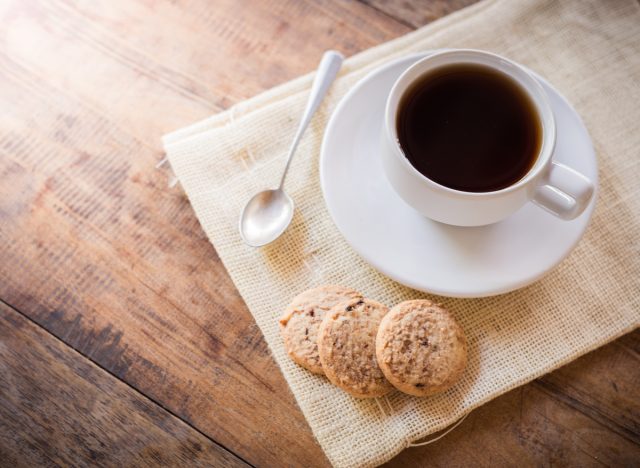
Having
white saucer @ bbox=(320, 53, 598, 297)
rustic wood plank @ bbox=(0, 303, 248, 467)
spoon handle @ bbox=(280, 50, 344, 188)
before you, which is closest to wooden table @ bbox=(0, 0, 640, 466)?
rustic wood plank @ bbox=(0, 303, 248, 467)

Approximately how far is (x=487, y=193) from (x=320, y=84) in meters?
0.53

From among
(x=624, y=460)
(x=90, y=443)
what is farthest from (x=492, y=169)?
(x=90, y=443)

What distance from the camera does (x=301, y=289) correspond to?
112cm

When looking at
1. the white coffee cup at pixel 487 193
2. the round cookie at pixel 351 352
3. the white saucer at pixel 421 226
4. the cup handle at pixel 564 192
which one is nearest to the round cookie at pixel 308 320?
the round cookie at pixel 351 352

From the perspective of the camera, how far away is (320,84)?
47.4 inches

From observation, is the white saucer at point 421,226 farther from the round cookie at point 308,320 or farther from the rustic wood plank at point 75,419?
the rustic wood plank at point 75,419

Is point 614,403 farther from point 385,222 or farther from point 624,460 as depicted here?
point 385,222

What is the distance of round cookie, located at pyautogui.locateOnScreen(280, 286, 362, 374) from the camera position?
3.44 feet

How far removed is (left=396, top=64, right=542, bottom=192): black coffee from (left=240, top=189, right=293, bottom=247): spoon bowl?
0.33 m

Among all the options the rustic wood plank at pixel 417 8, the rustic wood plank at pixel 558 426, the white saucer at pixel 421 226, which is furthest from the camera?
the rustic wood plank at pixel 417 8

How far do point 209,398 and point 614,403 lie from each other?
0.88 metres

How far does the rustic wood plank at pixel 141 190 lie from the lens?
3.72ft

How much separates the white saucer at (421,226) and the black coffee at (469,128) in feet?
0.35

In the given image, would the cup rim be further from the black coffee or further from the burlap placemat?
the burlap placemat
